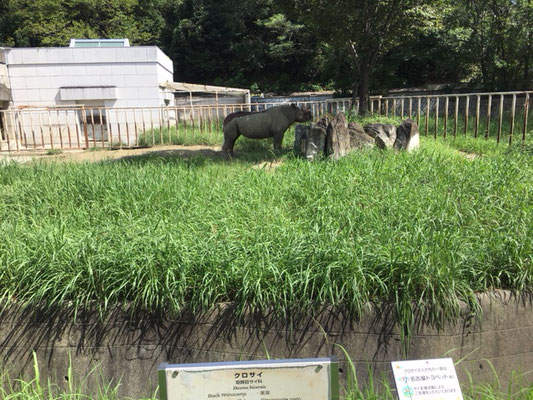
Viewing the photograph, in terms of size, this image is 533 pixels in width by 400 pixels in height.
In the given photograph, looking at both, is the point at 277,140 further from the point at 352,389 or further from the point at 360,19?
the point at 352,389

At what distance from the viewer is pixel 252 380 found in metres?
1.76


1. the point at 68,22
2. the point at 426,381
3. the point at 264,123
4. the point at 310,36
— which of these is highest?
the point at 68,22

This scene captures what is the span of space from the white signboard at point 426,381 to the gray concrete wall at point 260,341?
2.98 feet

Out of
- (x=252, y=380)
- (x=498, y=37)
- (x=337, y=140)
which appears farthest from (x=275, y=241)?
(x=498, y=37)

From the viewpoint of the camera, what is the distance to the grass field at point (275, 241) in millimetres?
2883

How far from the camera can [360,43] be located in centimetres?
1217

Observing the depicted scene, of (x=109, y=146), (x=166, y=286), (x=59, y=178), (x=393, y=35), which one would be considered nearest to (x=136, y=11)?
(x=109, y=146)

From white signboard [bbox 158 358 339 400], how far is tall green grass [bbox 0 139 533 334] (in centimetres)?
100

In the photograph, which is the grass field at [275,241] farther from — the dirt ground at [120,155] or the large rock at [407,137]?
the dirt ground at [120,155]

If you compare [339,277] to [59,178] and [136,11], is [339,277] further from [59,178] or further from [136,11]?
[136,11]

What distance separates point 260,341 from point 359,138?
4746 millimetres

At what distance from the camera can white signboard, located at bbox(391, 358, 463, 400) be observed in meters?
1.86

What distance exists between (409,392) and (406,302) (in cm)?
100

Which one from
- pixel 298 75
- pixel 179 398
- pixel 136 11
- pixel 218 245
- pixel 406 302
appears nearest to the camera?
pixel 179 398
